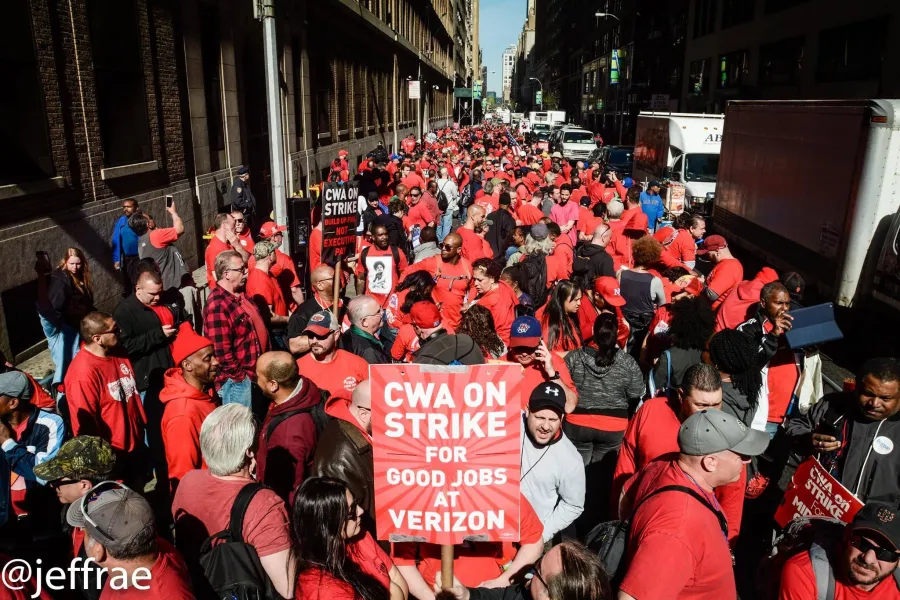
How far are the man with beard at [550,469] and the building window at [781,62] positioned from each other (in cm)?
2762

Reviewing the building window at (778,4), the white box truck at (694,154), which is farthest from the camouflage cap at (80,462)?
the building window at (778,4)

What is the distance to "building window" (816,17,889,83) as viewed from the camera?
20703 millimetres

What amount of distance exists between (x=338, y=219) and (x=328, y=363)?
3513mm

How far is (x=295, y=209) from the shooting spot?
9.35 m

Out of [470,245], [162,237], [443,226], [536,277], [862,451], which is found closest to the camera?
[862,451]

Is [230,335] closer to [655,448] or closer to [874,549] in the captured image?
[655,448]

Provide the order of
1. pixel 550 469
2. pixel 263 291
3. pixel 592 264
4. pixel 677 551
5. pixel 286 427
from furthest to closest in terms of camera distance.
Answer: pixel 592 264 < pixel 263 291 < pixel 286 427 < pixel 550 469 < pixel 677 551

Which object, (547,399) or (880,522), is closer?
(880,522)

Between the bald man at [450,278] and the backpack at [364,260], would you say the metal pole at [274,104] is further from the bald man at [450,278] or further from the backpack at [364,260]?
the bald man at [450,278]

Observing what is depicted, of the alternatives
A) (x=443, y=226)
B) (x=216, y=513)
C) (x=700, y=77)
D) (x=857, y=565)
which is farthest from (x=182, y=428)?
(x=700, y=77)

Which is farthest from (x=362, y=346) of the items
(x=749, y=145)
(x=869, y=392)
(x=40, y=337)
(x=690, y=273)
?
(x=749, y=145)

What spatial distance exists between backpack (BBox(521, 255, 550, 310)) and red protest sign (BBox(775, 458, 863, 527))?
3.87m

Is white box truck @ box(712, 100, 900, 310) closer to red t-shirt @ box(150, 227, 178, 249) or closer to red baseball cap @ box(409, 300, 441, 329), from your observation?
red baseball cap @ box(409, 300, 441, 329)

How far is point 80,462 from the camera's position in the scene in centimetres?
329
